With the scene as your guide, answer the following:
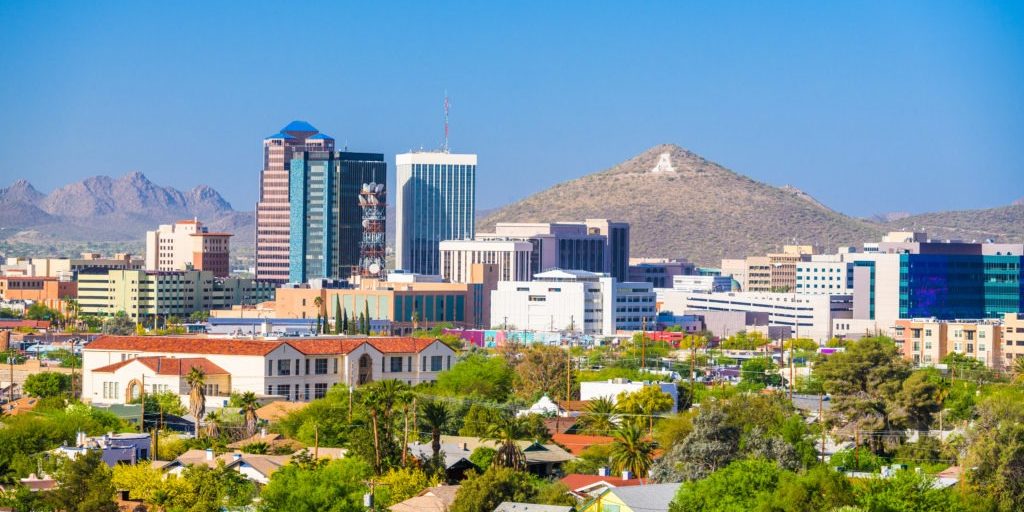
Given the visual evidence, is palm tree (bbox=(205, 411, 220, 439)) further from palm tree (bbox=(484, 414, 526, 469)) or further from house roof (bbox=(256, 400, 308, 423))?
palm tree (bbox=(484, 414, 526, 469))

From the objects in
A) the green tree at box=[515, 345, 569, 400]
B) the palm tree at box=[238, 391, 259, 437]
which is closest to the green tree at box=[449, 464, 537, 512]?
the palm tree at box=[238, 391, 259, 437]

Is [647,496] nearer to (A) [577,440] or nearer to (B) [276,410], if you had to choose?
(A) [577,440]

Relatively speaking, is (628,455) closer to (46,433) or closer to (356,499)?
→ (356,499)

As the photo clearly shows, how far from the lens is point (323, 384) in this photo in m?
114

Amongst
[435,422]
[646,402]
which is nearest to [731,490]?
[435,422]

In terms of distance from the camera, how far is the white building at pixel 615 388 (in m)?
101

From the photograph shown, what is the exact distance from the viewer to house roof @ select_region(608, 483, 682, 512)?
60844 millimetres

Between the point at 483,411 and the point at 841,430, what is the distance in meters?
16.1

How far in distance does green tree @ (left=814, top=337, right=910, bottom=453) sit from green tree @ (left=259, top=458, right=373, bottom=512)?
106 ft

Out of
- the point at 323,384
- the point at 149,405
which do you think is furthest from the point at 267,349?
the point at 149,405

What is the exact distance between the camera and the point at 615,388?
339 ft

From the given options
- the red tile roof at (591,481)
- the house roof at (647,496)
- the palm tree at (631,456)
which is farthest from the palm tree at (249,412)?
the house roof at (647,496)

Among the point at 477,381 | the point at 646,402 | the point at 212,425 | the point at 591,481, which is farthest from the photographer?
the point at 477,381

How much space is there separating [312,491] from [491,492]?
5.50 metres
